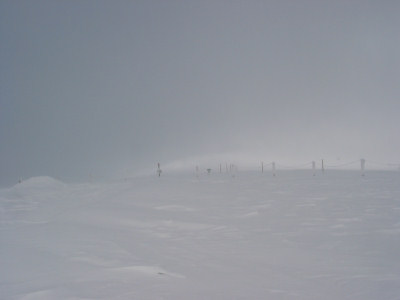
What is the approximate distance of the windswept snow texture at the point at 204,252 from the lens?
309 cm

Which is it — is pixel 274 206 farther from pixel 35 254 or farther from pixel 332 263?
pixel 35 254

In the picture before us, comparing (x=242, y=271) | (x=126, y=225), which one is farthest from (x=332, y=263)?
(x=126, y=225)

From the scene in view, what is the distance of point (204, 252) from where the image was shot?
4.66 meters

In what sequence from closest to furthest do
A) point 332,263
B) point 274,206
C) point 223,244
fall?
point 332,263
point 223,244
point 274,206

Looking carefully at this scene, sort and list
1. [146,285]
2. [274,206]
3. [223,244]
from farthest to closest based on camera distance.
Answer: [274,206] → [223,244] → [146,285]

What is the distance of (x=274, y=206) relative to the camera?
879cm

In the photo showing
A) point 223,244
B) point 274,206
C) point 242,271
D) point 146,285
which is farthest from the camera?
point 274,206

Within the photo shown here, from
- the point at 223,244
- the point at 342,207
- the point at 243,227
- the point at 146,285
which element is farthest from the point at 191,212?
the point at 146,285

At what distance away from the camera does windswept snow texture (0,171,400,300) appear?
10.1 ft

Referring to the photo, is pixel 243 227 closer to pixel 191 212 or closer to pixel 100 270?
pixel 191 212

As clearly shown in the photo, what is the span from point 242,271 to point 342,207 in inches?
218

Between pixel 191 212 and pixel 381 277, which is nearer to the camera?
pixel 381 277

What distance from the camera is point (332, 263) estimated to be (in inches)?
161

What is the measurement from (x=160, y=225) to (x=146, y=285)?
3.69 metres
